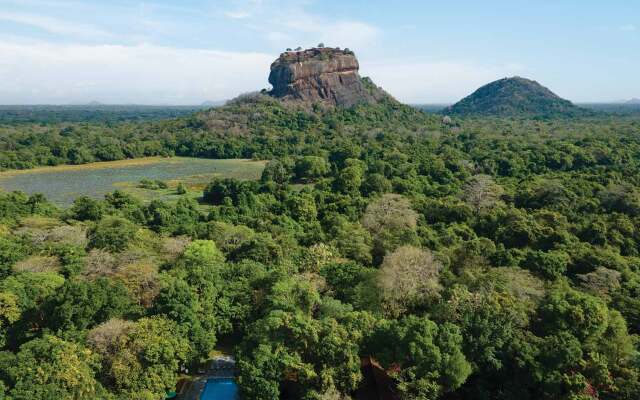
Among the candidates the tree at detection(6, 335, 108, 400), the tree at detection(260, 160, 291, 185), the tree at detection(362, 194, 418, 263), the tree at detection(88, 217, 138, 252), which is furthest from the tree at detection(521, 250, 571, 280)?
the tree at detection(260, 160, 291, 185)

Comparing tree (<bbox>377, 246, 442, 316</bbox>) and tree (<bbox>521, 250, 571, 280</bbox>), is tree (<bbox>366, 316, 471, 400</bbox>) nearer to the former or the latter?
tree (<bbox>377, 246, 442, 316</bbox>)

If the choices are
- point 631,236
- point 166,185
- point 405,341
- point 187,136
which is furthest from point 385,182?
point 187,136

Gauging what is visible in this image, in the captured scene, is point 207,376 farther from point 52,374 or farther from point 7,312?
point 7,312

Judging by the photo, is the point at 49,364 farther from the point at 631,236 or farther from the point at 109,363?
the point at 631,236

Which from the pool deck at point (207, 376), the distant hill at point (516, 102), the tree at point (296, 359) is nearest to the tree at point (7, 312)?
the pool deck at point (207, 376)

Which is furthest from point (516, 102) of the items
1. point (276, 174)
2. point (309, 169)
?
point (276, 174)

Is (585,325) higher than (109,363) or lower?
higher
